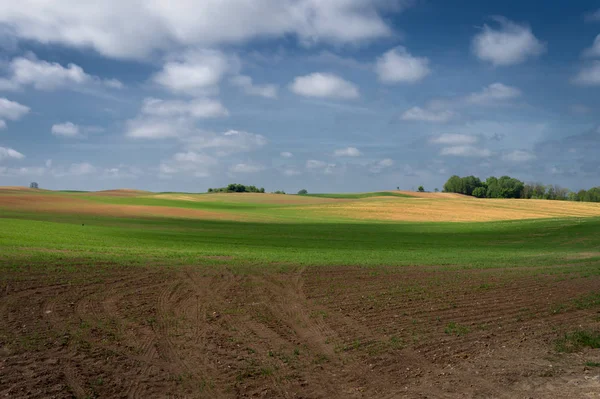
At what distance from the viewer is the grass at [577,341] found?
11688mm

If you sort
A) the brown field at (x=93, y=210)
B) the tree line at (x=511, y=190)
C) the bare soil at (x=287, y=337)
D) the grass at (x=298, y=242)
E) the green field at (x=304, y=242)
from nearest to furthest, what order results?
the bare soil at (x=287, y=337) < the grass at (x=298, y=242) < the green field at (x=304, y=242) < the brown field at (x=93, y=210) < the tree line at (x=511, y=190)

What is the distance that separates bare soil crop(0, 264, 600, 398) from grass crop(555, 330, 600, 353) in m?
0.31

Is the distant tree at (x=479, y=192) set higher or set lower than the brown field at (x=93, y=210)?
higher

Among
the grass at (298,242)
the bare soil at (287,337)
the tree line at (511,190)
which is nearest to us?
the bare soil at (287,337)

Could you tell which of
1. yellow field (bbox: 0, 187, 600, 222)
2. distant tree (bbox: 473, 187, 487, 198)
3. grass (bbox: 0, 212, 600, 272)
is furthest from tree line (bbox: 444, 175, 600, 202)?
grass (bbox: 0, 212, 600, 272)

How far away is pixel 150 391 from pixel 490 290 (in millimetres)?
14064

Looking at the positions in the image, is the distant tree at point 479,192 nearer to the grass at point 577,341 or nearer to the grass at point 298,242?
the grass at point 298,242

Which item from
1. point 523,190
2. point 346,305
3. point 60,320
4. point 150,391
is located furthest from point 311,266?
point 523,190

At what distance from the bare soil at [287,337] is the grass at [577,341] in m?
0.31

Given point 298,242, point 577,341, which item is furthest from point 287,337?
point 298,242

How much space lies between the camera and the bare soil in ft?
31.8

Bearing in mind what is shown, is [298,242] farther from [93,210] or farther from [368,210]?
[368,210]

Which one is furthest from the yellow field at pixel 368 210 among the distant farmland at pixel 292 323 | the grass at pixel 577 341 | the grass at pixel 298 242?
the grass at pixel 577 341

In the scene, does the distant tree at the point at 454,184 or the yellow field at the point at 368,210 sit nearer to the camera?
the yellow field at the point at 368,210
